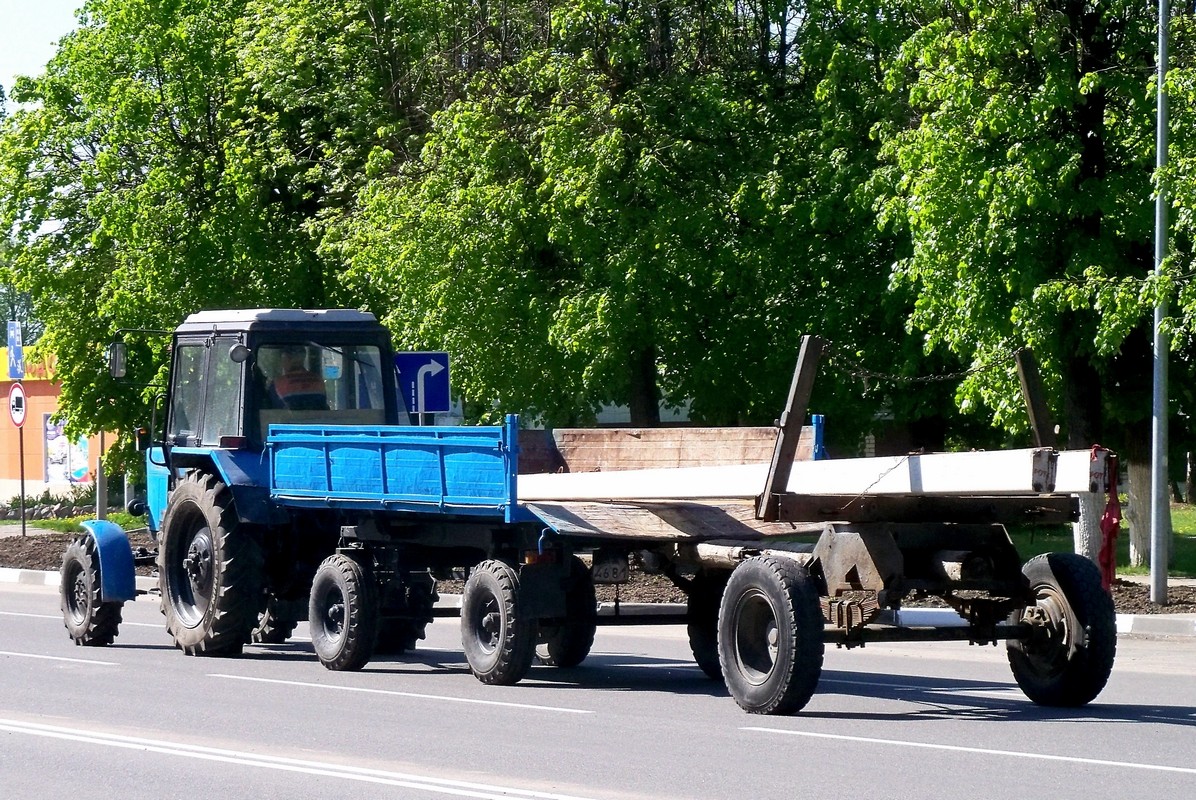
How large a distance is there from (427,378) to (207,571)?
13.3 feet

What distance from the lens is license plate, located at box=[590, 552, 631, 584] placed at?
1195 centimetres

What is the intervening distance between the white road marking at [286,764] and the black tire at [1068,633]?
431 centimetres

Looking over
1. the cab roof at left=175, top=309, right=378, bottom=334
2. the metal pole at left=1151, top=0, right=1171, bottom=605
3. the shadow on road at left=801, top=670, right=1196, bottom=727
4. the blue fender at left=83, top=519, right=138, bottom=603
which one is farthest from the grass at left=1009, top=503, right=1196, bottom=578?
the blue fender at left=83, top=519, right=138, bottom=603

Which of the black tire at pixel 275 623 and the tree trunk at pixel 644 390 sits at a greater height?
the tree trunk at pixel 644 390

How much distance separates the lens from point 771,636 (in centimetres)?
1049

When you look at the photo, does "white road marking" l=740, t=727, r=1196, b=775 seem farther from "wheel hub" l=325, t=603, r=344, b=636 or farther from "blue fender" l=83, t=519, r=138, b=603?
"blue fender" l=83, t=519, r=138, b=603

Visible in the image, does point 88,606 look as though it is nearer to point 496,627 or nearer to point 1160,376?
point 496,627

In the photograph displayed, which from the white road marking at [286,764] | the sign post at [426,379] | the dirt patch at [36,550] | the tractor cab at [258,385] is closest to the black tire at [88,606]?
the tractor cab at [258,385]

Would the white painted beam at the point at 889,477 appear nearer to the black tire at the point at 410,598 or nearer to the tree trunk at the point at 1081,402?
the black tire at the point at 410,598

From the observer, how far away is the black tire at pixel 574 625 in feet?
40.8

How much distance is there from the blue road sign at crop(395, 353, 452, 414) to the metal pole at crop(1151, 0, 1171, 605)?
24.2 ft

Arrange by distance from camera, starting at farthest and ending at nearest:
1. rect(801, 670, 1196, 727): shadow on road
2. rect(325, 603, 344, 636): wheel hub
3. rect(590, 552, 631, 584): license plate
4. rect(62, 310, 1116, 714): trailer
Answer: rect(325, 603, 344, 636): wheel hub → rect(590, 552, 631, 584): license plate → rect(801, 670, 1196, 727): shadow on road → rect(62, 310, 1116, 714): trailer

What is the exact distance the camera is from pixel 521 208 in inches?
991

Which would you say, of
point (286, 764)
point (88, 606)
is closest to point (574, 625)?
point (286, 764)
